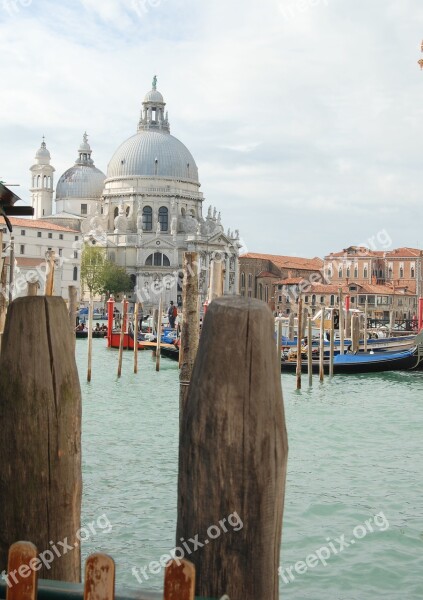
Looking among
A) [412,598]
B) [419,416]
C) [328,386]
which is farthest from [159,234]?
[412,598]

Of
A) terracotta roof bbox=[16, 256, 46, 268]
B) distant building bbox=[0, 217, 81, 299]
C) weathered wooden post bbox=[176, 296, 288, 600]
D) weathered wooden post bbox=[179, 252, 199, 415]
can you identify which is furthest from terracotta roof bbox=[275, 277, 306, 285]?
weathered wooden post bbox=[176, 296, 288, 600]

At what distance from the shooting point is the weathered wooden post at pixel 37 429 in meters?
2.02

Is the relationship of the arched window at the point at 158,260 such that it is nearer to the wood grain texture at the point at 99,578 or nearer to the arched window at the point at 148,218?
the arched window at the point at 148,218

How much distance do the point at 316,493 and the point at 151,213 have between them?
48.9 m

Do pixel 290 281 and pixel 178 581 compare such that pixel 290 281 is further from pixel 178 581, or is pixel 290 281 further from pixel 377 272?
pixel 178 581

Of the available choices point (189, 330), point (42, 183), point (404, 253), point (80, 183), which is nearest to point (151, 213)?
point (80, 183)

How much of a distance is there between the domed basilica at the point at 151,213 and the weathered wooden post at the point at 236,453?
48.6 meters

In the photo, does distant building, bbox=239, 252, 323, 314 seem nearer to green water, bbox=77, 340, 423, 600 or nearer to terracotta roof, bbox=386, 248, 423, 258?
terracotta roof, bbox=386, 248, 423, 258

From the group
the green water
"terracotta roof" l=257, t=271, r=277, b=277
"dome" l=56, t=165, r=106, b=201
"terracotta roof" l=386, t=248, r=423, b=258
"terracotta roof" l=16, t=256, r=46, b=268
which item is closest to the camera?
the green water

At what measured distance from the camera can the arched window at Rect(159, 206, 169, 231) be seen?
54.9 meters

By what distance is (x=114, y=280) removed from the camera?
48.9 meters

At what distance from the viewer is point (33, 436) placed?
201 centimetres

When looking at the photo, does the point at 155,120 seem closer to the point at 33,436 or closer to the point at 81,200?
the point at 81,200

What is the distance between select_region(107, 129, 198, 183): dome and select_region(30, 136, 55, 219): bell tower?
5306 millimetres
